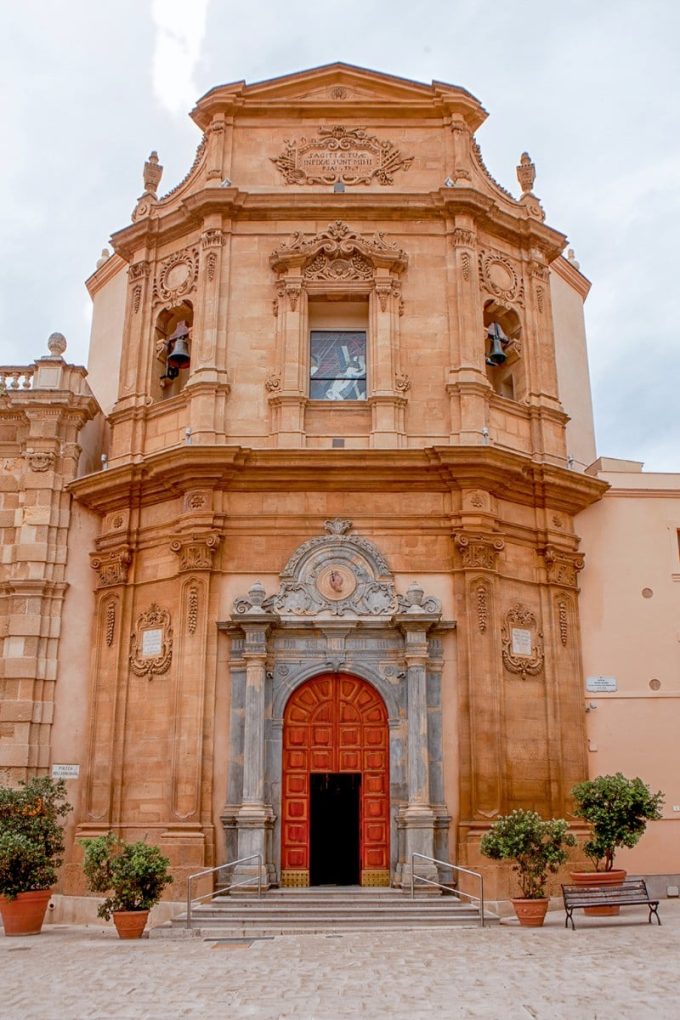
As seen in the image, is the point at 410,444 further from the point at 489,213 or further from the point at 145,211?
the point at 145,211

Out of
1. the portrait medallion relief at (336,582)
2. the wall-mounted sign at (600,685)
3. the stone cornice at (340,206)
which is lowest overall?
the wall-mounted sign at (600,685)

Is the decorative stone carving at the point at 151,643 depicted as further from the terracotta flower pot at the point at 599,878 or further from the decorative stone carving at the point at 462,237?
the decorative stone carving at the point at 462,237

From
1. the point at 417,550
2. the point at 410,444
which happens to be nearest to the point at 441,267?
the point at 410,444

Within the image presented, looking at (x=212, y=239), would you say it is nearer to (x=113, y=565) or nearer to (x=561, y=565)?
(x=113, y=565)

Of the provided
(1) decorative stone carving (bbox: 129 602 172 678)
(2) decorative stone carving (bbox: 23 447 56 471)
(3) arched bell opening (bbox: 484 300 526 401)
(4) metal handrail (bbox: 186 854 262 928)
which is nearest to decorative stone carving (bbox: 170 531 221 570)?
(1) decorative stone carving (bbox: 129 602 172 678)

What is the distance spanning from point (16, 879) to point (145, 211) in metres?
13.2

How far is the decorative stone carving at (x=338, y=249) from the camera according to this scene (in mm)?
19516

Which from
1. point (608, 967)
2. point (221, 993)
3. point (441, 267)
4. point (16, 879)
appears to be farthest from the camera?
point (441, 267)

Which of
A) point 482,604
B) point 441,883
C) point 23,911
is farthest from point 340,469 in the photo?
point 23,911

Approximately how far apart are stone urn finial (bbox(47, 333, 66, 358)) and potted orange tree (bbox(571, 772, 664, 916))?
1296 cm

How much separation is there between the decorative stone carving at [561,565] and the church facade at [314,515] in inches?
1.9

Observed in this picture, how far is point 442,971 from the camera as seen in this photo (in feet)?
35.4

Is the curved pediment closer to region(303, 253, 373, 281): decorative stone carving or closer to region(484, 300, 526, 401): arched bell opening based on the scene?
region(484, 300, 526, 401): arched bell opening

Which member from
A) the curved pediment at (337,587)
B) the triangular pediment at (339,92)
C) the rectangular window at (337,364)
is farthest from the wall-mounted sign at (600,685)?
the triangular pediment at (339,92)
